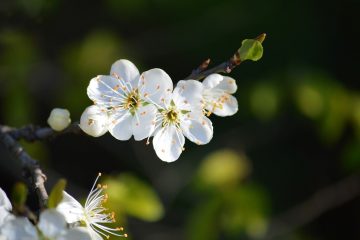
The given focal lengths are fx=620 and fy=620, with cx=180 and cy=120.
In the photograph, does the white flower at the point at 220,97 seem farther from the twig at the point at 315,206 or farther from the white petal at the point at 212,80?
the twig at the point at 315,206

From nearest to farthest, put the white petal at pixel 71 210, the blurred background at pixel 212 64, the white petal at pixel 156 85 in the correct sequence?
the white petal at pixel 71 210, the white petal at pixel 156 85, the blurred background at pixel 212 64

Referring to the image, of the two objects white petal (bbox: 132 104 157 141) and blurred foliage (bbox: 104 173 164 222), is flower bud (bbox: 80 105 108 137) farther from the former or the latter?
blurred foliage (bbox: 104 173 164 222)

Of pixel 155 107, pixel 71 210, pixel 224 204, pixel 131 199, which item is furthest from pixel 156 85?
pixel 224 204

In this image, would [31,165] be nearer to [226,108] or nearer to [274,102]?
[226,108]

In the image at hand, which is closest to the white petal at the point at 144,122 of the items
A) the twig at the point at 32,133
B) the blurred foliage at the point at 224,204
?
the twig at the point at 32,133

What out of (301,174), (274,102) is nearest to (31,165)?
(274,102)

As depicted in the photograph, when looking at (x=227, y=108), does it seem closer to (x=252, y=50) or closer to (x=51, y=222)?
(x=252, y=50)
